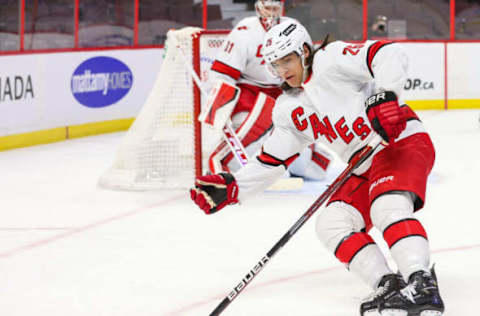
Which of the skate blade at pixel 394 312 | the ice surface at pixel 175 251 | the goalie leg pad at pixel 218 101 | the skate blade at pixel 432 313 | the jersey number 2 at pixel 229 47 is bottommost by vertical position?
the ice surface at pixel 175 251

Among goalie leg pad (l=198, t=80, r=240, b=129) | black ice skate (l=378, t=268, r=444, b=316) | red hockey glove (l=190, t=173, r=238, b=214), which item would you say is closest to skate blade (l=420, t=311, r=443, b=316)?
black ice skate (l=378, t=268, r=444, b=316)

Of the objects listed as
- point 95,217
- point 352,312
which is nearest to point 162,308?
point 352,312

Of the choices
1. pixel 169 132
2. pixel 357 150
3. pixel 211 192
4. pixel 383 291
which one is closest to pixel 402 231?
pixel 383 291

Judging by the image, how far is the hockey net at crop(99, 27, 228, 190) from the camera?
5258 millimetres

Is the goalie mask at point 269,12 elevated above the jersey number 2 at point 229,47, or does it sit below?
above

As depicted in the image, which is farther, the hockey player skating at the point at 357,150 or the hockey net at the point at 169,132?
the hockey net at the point at 169,132

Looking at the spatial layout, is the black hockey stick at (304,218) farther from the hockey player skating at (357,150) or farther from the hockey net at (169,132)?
the hockey net at (169,132)

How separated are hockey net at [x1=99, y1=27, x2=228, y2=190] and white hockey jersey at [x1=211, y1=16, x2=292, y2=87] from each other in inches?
10.8

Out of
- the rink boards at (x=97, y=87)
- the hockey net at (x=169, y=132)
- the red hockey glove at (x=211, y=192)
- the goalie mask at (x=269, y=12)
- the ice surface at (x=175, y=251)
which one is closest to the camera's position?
the red hockey glove at (x=211, y=192)

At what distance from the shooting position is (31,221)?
14.6 ft

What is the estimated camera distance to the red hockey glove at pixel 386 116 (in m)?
2.54

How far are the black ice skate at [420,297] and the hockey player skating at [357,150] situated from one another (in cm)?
2

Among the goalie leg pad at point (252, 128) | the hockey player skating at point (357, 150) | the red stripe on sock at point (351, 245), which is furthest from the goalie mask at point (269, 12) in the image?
the red stripe on sock at point (351, 245)

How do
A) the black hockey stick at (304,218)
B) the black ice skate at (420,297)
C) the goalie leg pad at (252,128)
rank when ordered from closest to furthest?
the black ice skate at (420,297)
the black hockey stick at (304,218)
the goalie leg pad at (252,128)
